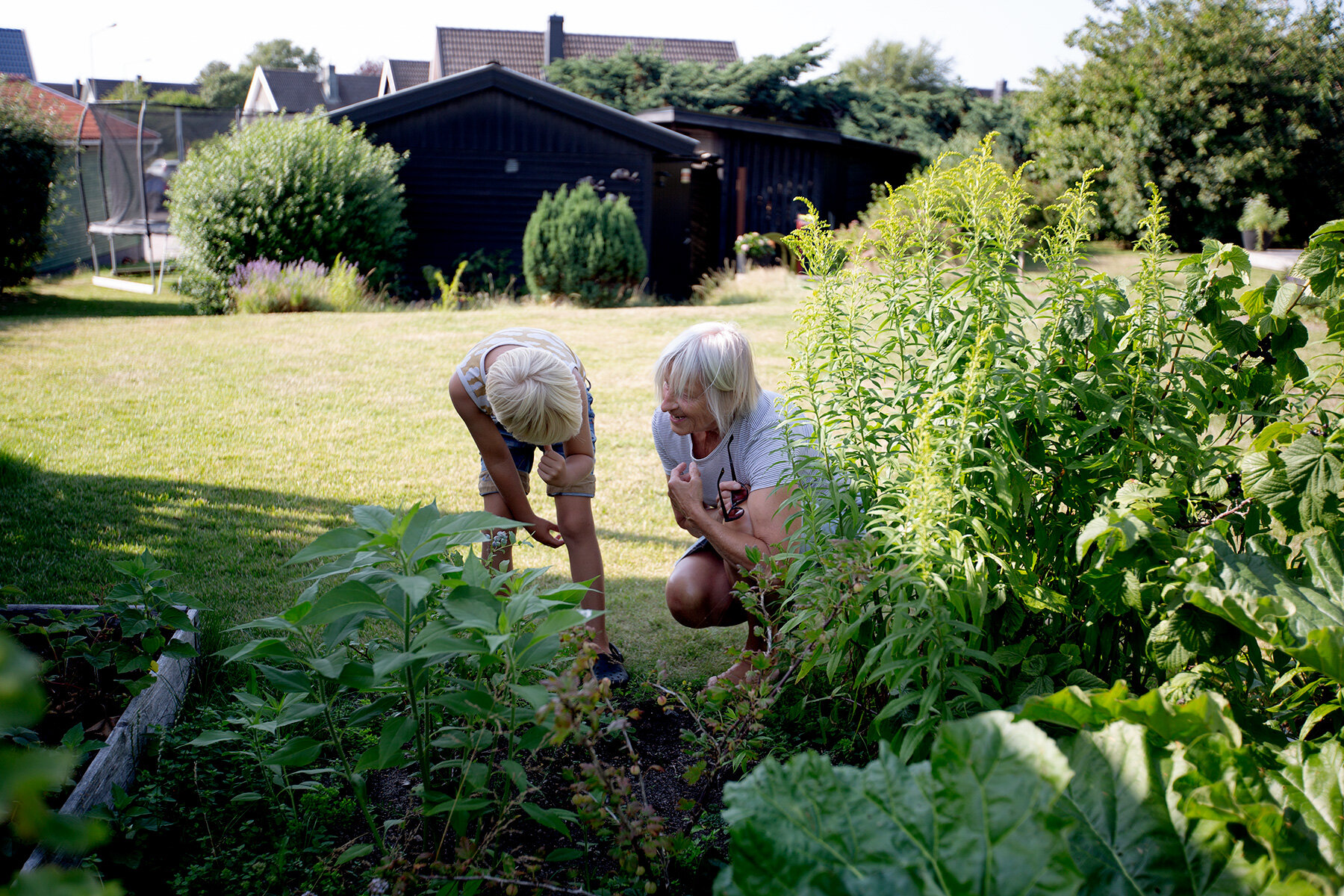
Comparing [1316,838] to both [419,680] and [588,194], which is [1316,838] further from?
[588,194]

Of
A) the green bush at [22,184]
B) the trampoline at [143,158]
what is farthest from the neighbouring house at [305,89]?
the green bush at [22,184]

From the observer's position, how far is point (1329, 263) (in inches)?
76.9

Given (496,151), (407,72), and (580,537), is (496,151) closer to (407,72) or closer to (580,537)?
(580,537)

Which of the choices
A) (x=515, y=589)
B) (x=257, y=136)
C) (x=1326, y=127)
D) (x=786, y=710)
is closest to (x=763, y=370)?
(x=786, y=710)

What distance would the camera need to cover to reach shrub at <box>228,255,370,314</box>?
11047mm

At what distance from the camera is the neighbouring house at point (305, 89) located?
39.2 metres

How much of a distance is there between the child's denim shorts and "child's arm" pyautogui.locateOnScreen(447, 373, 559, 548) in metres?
0.05

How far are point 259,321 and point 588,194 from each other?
5.32 metres

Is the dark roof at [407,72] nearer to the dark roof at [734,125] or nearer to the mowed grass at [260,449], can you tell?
the dark roof at [734,125]

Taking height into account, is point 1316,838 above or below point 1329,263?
below

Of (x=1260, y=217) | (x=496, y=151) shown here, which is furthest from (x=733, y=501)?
(x=1260, y=217)

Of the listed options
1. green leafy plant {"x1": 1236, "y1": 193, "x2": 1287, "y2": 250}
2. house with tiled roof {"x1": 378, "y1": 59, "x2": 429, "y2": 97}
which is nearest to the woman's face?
green leafy plant {"x1": 1236, "y1": 193, "x2": 1287, "y2": 250}

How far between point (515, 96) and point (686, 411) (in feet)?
44.0

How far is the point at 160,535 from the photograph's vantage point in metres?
4.12
